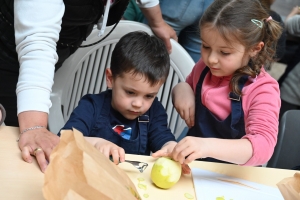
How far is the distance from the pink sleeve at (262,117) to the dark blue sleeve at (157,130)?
0.77 ft

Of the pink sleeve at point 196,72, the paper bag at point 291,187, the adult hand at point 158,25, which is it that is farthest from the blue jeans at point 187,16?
the paper bag at point 291,187

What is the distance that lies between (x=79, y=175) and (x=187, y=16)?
3.79ft

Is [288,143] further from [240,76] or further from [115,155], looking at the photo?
[115,155]

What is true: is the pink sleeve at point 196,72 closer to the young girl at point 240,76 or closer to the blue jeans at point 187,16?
the young girl at point 240,76

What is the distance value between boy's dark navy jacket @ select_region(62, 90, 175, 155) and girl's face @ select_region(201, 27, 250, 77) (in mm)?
245

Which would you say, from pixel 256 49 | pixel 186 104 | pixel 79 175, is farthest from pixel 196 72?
pixel 79 175

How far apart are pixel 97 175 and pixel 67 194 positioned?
0.22 ft

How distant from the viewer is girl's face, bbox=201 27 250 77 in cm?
108

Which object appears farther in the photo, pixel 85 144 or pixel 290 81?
pixel 290 81

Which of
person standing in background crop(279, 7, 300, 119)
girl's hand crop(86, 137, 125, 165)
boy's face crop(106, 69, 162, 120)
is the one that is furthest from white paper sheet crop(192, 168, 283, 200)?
person standing in background crop(279, 7, 300, 119)

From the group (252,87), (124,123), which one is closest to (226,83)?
(252,87)

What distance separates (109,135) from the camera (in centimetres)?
116

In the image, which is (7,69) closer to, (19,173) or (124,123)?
(124,123)

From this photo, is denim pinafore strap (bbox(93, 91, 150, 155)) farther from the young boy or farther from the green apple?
the green apple
